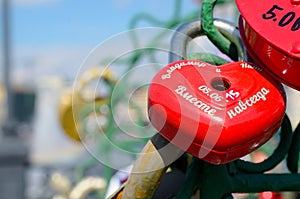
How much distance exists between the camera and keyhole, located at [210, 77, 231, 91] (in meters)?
0.51

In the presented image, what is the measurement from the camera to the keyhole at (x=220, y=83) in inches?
19.9

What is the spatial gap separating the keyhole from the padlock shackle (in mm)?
70

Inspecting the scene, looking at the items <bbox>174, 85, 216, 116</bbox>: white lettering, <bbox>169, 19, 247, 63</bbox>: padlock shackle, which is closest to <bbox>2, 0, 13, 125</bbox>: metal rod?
<bbox>169, 19, 247, 63</bbox>: padlock shackle

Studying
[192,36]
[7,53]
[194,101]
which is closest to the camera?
[194,101]

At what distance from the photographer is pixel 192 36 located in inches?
23.5

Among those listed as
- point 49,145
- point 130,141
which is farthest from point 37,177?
point 130,141

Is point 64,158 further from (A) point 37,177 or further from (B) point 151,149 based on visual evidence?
(B) point 151,149

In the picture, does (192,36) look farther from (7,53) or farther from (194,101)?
(7,53)

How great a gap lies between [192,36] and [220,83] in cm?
10

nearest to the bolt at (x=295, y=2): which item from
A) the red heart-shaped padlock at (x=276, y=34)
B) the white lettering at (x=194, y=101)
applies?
the red heart-shaped padlock at (x=276, y=34)

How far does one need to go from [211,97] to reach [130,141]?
45 centimetres

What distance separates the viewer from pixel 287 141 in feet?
1.99

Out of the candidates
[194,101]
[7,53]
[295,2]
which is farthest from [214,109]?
[7,53]

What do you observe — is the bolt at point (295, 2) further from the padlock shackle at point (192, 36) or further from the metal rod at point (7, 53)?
the metal rod at point (7, 53)
